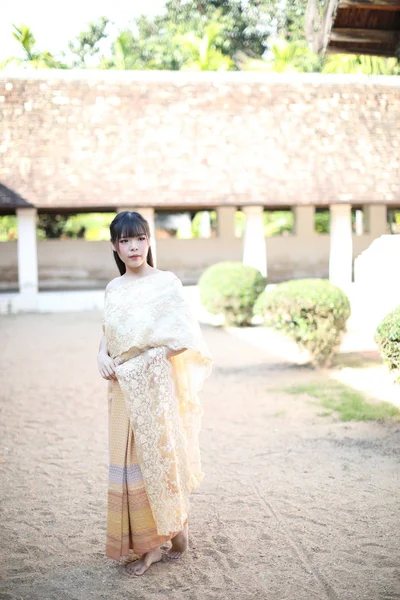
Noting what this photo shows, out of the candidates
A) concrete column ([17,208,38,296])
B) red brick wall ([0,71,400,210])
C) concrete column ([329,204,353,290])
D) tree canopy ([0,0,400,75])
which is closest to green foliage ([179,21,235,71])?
tree canopy ([0,0,400,75])

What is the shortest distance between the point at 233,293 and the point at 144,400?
9.75 m

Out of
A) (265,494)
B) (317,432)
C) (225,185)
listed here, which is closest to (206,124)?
(225,185)

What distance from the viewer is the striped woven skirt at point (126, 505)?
10.0 feet

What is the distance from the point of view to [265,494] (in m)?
4.29

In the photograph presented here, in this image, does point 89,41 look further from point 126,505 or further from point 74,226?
point 126,505

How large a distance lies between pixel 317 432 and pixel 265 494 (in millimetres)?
1527

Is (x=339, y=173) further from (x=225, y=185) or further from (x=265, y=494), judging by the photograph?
(x=265, y=494)

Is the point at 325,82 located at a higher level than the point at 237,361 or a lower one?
higher

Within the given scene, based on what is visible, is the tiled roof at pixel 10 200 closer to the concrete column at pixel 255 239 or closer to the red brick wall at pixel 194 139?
the red brick wall at pixel 194 139

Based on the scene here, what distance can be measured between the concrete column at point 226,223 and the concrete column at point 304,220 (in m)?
1.71

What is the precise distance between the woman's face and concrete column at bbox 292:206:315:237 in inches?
605

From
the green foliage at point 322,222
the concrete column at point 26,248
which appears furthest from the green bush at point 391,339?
the green foliage at point 322,222

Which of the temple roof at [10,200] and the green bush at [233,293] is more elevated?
the temple roof at [10,200]

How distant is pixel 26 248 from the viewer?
15047 millimetres
